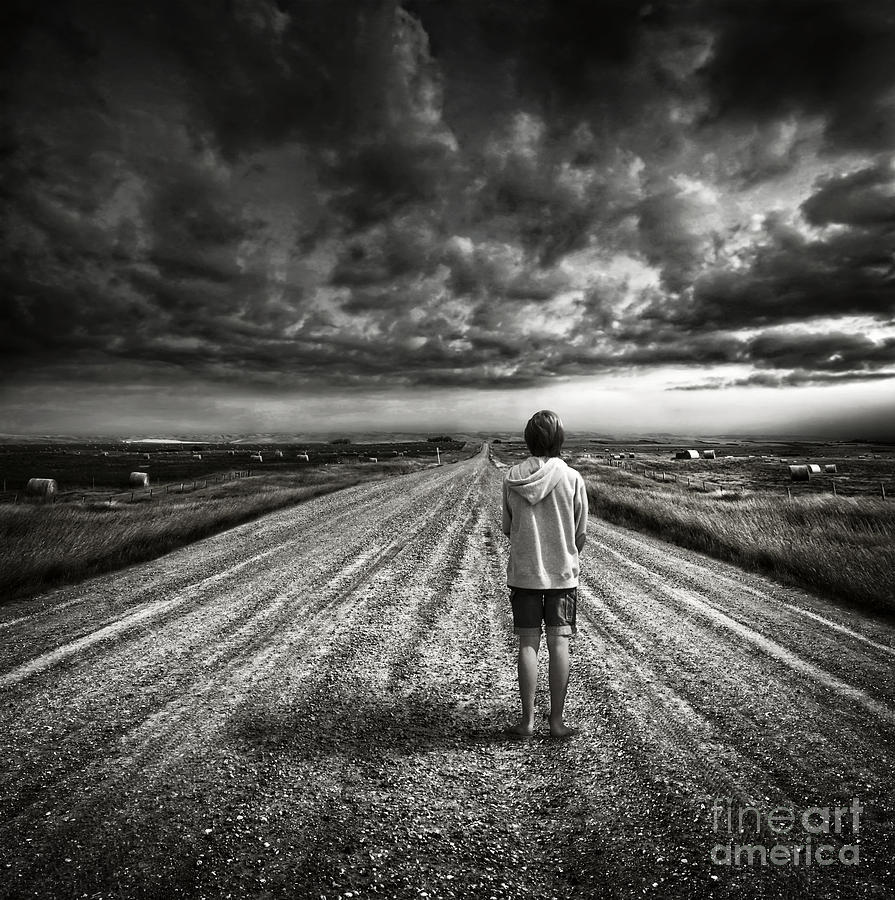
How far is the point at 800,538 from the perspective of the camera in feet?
33.4

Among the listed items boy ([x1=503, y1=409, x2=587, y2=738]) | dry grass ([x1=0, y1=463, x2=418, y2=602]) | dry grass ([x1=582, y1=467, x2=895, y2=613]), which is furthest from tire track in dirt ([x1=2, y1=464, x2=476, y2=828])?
dry grass ([x1=582, y1=467, x2=895, y2=613])

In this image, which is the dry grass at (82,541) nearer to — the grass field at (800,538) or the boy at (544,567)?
the boy at (544,567)

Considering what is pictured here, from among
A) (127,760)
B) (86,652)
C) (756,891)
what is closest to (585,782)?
(756,891)

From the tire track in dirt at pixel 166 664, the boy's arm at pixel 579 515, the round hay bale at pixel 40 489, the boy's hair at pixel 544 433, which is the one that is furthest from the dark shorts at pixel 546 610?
the round hay bale at pixel 40 489

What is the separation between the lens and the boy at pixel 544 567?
3.41 meters

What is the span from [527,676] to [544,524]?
107 centimetres

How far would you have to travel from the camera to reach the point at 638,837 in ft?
8.36

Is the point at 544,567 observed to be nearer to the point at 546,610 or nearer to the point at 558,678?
the point at 546,610

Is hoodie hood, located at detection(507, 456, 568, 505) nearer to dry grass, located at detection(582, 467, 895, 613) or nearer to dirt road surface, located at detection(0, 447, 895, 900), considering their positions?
dirt road surface, located at detection(0, 447, 895, 900)

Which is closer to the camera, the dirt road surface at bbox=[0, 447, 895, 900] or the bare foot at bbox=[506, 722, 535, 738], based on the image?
Result: the dirt road surface at bbox=[0, 447, 895, 900]

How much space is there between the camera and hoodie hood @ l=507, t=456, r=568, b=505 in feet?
11.3

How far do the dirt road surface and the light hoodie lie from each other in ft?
3.86

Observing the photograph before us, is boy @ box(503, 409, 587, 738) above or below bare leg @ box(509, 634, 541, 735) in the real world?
above

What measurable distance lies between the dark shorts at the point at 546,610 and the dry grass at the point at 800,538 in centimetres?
556
